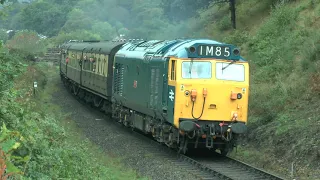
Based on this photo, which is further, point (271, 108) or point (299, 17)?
point (299, 17)

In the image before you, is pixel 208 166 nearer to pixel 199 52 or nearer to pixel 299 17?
pixel 199 52

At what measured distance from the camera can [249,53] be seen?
28.9 metres

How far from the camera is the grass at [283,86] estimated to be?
1555 centimetres

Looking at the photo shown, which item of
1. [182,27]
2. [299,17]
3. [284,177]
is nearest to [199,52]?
[284,177]

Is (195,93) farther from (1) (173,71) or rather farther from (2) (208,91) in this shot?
(1) (173,71)

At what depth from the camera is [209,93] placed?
50.8ft

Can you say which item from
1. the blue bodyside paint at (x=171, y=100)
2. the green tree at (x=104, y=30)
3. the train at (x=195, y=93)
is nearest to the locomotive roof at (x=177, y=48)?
the train at (x=195, y=93)

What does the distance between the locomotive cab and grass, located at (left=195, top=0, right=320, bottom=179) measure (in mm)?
1490

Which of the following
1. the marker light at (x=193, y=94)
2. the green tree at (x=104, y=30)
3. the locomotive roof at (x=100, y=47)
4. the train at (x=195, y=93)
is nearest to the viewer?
the marker light at (x=193, y=94)

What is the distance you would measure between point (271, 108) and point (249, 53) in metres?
9.59

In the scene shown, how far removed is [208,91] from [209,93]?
0.19 feet

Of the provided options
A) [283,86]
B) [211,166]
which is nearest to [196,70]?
[211,166]

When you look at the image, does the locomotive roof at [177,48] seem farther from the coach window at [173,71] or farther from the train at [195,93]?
the coach window at [173,71]

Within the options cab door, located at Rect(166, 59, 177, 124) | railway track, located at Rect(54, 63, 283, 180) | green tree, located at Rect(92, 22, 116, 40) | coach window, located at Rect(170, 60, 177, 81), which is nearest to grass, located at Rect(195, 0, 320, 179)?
railway track, located at Rect(54, 63, 283, 180)
